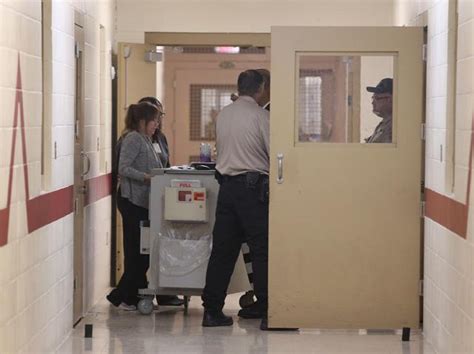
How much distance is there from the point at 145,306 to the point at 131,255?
0.38 meters

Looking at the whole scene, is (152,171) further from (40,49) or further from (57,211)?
(40,49)

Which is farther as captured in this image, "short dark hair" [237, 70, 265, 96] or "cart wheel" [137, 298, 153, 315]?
"cart wheel" [137, 298, 153, 315]

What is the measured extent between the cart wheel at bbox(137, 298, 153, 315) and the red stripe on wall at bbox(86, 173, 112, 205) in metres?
0.80

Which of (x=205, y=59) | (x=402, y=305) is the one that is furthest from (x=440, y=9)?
(x=205, y=59)

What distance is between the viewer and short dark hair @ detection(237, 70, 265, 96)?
700cm

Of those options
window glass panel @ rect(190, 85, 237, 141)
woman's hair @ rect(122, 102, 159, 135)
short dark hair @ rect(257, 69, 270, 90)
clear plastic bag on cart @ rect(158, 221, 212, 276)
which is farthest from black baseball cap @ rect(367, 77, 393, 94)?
window glass panel @ rect(190, 85, 237, 141)

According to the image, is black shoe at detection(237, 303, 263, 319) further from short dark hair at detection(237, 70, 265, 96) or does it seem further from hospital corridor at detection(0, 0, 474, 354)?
short dark hair at detection(237, 70, 265, 96)

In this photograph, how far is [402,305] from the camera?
6.83 meters

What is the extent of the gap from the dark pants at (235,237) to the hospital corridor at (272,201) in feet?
0.03

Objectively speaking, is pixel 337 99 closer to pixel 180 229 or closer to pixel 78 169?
pixel 180 229

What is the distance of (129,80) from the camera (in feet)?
28.6

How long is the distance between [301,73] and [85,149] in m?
1.64

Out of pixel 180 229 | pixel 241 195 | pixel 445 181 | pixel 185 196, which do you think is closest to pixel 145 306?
pixel 180 229

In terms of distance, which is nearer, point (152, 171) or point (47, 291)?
point (47, 291)
